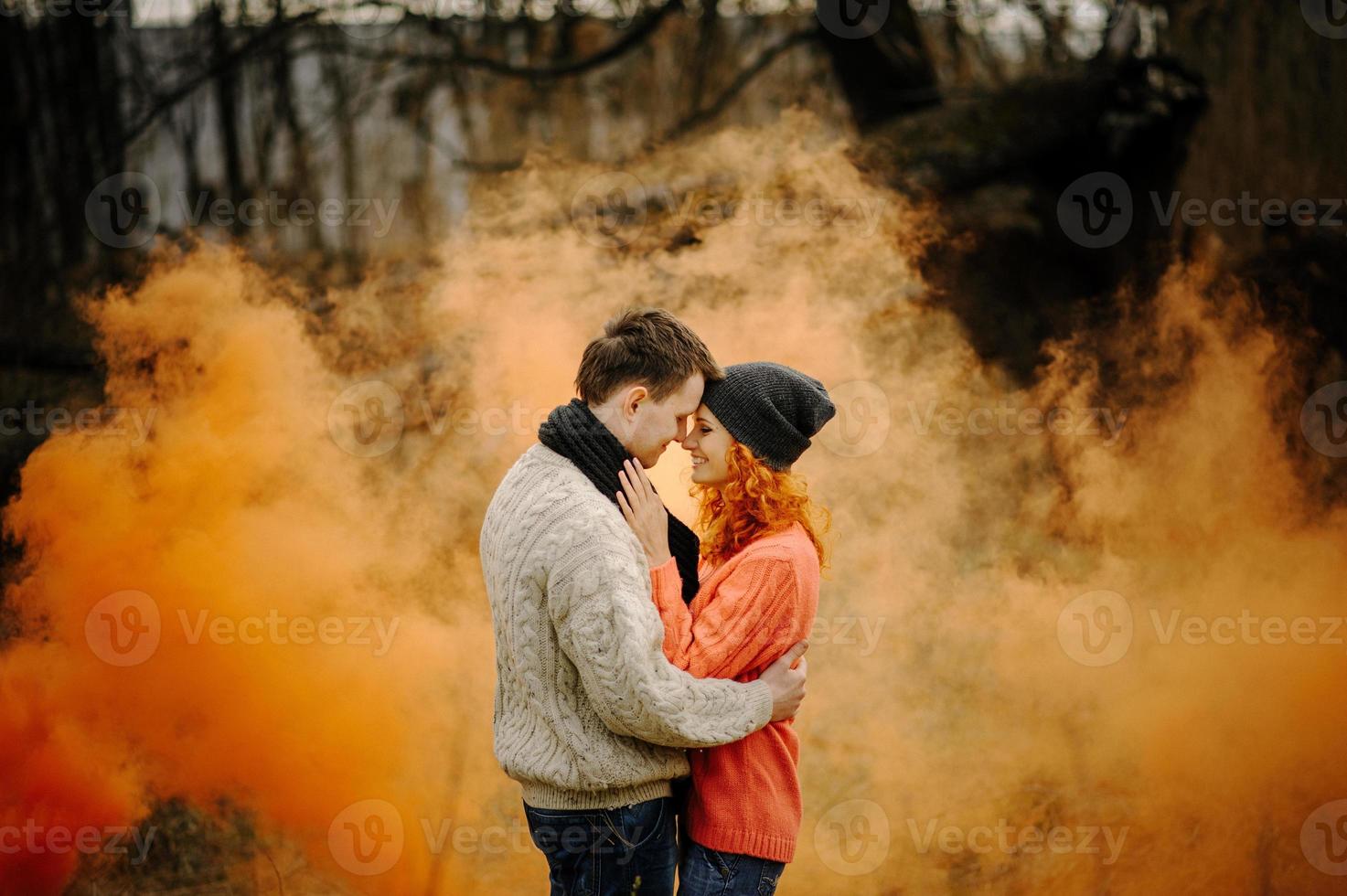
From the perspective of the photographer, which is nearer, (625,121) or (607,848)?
(607,848)

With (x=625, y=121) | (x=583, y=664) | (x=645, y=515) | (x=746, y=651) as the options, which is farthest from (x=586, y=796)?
(x=625, y=121)

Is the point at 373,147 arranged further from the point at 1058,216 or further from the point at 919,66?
the point at 1058,216

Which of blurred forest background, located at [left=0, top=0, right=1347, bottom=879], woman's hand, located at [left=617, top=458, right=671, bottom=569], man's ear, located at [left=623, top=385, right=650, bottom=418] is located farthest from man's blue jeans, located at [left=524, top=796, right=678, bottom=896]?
blurred forest background, located at [left=0, top=0, right=1347, bottom=879]

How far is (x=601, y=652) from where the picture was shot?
2039mm

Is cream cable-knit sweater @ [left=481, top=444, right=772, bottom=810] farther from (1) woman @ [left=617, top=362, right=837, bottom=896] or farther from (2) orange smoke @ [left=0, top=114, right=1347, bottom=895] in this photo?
(2) orange smoke @ [left=0, top=114, right=1347, bottom=895]

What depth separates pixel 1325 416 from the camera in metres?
3.99

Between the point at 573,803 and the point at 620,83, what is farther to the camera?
the point at 620,83

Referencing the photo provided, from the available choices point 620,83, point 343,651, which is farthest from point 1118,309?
point 343,651

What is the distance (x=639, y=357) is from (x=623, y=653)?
0.56 metres

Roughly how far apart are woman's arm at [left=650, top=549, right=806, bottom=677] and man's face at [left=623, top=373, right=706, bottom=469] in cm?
23

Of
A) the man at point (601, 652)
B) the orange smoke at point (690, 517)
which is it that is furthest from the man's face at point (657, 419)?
the orange smoke at point (690, 517)

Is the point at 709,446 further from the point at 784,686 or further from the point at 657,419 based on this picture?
the point at 784,686

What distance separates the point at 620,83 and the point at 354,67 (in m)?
0.89

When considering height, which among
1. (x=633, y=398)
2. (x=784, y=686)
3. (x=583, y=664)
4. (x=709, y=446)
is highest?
(x=633, y=398)
